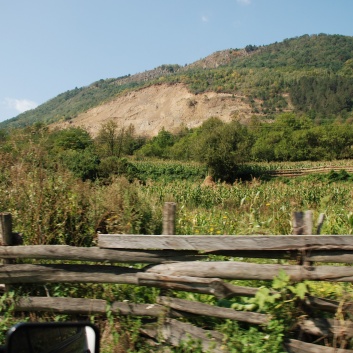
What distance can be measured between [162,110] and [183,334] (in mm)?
151633

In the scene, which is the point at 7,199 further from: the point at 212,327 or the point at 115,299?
the point at 212,327

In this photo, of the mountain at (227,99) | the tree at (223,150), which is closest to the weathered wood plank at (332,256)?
the tree at (223,150)

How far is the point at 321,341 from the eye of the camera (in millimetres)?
3789

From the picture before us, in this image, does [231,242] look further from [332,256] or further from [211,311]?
[332,256]

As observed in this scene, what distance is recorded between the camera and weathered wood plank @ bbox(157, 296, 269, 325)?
12.4 ft

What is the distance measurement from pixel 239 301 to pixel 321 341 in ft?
2.67

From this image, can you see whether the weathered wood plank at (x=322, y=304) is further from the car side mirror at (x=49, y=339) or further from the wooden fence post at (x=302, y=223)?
the car side mirror at (x=49, y=339)

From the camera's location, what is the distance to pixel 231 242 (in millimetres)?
3879

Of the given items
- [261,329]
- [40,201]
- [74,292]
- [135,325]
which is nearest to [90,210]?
[40,201]

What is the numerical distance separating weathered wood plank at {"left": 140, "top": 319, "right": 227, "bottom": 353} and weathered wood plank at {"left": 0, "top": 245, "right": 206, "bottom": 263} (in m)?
0.62

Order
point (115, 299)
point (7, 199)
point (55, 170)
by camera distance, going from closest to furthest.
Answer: point (115, 299) → point (7, 199) → point (55, 170)

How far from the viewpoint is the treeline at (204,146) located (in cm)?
2350

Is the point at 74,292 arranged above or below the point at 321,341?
above

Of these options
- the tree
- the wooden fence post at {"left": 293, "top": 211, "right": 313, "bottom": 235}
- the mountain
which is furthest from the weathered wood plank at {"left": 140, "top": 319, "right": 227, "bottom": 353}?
the mountain
